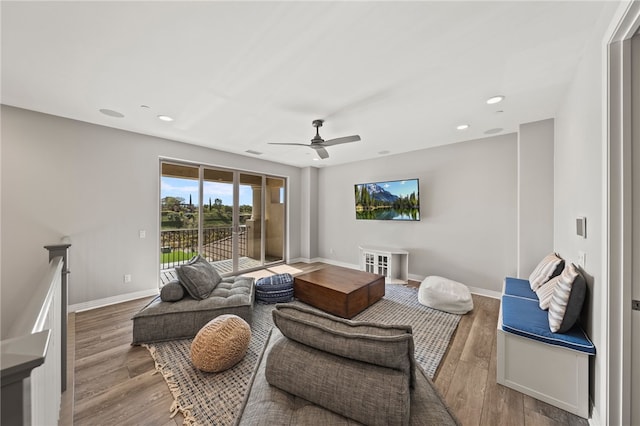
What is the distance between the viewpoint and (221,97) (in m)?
2.53

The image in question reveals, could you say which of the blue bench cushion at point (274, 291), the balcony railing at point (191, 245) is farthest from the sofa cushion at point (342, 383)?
the balcony railing at point (191, 245)

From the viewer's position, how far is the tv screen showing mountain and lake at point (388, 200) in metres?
4.43

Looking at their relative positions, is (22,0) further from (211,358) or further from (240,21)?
(211,358)

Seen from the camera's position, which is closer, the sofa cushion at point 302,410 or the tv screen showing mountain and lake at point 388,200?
the sofa cushion at point 302,410

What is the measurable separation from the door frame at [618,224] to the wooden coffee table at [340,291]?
2052 millimetres

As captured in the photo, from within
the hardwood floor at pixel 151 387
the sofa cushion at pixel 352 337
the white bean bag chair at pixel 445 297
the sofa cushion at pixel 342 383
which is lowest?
the hardwood floor at pixel 151 387

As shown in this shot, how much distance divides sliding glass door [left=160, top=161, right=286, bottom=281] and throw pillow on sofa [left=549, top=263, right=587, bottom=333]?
468cm

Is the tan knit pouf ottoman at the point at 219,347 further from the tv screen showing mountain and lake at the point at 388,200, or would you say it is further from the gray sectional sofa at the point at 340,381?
the tv screen showing mountain and lake at the point at 388,200

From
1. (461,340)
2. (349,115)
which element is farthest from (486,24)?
(461,340)

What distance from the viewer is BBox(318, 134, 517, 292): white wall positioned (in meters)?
3.65

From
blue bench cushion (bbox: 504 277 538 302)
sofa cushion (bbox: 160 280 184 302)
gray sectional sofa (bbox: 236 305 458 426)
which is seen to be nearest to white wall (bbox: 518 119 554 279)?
blue bench cushion (bbox: 504 277 538 302)

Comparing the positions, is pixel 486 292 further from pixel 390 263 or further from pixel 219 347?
pixel 219 347

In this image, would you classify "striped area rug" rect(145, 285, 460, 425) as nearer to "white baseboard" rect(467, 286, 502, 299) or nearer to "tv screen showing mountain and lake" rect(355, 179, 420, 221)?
"white baseboard" rect(467, 286, 502, 299)

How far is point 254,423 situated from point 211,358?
1.30 meters
